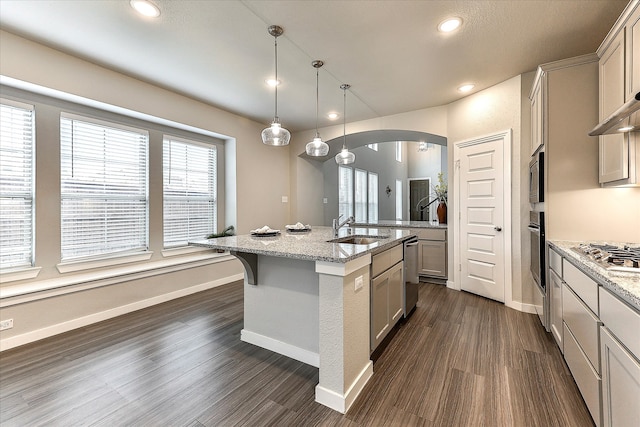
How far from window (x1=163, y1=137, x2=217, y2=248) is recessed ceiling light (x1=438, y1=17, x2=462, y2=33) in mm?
3614

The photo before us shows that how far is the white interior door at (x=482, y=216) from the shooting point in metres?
3.49

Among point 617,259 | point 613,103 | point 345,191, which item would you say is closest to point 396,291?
point 617,259

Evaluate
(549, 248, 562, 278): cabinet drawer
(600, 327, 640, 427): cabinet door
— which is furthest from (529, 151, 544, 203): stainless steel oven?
(600, 327, 640, 427): cabinet door

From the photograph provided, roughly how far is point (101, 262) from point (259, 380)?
2620 millimetres

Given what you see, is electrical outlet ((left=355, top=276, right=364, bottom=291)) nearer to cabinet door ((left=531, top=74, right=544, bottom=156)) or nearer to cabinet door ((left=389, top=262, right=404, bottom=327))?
cabinet door ((left=389, top=262, right=404, bottom=327))

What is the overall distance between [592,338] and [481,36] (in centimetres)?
246

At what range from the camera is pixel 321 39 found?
2541mm

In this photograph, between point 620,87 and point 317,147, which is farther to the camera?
point 317,147

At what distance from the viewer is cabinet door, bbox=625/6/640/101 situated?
1649 mm

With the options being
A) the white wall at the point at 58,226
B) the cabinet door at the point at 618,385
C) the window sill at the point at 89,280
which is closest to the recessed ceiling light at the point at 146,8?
the white wall at the point at 58,226

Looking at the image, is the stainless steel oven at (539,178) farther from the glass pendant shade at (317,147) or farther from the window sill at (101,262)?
the window sill at (101,262)

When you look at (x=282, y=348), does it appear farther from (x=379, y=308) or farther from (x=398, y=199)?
(x=398, y=199)

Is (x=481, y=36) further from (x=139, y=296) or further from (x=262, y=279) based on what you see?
(x=139, y=296)

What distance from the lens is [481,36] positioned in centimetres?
250
